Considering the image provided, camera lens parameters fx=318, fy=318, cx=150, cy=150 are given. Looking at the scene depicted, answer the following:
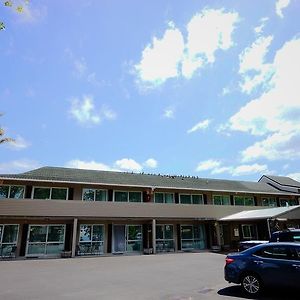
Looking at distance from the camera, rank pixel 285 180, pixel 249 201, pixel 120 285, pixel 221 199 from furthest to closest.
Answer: pixel 285 180, pixel 249 201, pixel 221 199, pixel 120 285

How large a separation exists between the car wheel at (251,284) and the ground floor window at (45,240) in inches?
633

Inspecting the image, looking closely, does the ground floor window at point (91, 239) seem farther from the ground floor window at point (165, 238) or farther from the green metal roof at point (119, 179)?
the ground floor window at point (165, 238)

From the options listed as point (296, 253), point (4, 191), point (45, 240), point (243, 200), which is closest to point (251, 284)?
point (296, 253)

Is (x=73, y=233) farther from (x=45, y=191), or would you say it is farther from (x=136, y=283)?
(x=136, y=283)

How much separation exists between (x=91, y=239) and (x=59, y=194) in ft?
12.9

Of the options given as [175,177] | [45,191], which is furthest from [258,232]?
[45,191]

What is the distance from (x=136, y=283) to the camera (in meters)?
10.2

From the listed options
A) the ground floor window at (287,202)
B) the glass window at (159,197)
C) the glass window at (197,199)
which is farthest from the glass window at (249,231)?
the glass window at (159,197)

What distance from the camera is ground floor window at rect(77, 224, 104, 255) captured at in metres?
22.1

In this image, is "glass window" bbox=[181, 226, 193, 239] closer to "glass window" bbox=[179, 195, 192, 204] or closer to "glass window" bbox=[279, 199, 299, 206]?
"glass window" bbox=[179, 195, 192, 204]

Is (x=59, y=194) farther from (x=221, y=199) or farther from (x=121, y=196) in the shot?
(x=221, y=199)

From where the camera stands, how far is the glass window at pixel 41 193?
2210cm

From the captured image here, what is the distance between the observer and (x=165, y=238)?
25.0 m

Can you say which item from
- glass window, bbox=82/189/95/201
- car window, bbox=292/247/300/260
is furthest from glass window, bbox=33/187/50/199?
car window, bbox=292/247/300/260
